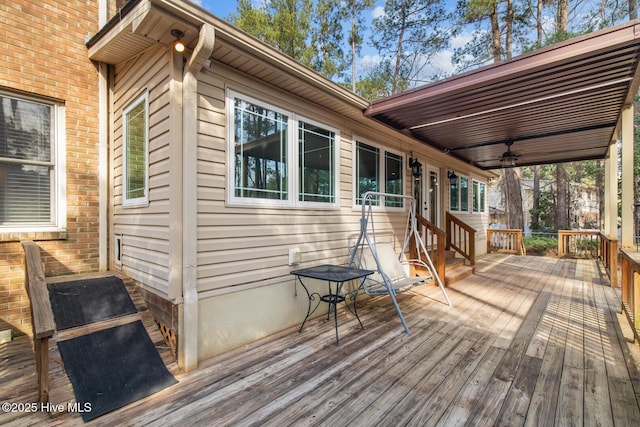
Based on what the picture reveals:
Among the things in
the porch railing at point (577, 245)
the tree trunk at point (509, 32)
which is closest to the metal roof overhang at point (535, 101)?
the porch railing at point (577, 245)

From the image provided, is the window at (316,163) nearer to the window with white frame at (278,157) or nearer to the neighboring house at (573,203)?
the window with white frame at (278,157)

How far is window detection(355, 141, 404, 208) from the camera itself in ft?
15.9

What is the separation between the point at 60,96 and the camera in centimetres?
331

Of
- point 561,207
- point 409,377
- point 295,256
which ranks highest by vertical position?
point 561,207

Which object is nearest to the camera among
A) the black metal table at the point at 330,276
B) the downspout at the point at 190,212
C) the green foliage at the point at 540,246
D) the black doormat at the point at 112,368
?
the black doormat at the point at 112,368

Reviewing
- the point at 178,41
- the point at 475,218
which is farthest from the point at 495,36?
the point at 178,41

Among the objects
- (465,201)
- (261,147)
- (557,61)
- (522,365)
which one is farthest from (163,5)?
(465,201)

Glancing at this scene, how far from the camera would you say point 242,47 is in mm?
2758

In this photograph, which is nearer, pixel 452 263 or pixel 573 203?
pixel 452 263

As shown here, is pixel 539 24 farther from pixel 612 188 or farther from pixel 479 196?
pixel 612 188

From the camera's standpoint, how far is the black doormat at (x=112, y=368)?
2104 mm

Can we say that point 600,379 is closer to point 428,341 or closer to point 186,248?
point 428,341

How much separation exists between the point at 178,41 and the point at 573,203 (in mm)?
25694

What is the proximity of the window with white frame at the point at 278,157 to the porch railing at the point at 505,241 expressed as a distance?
26.9ft
